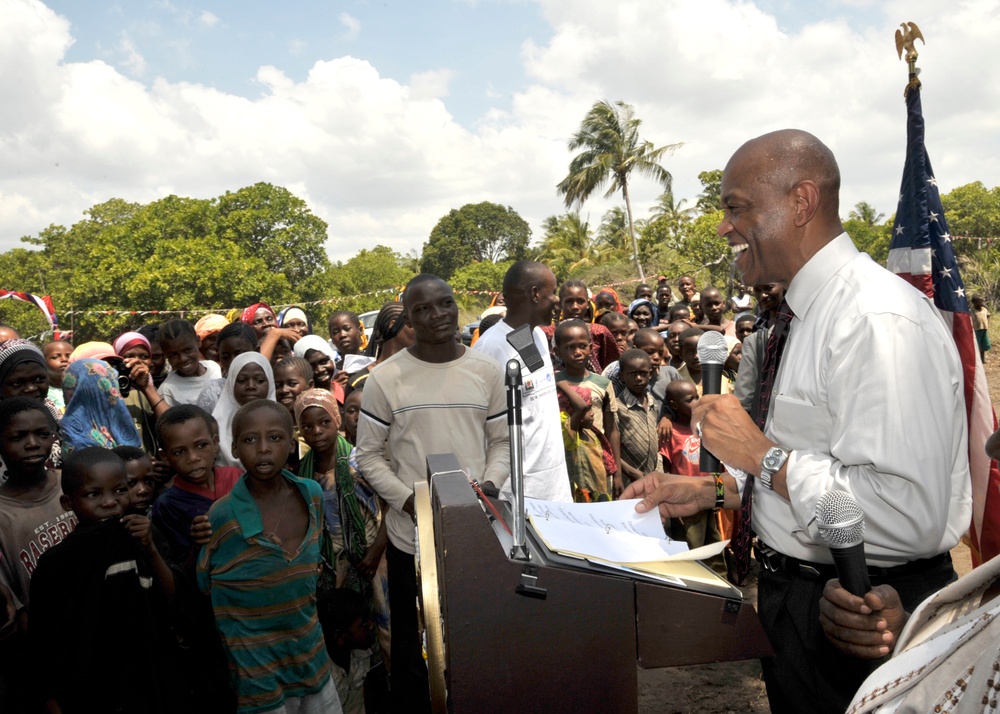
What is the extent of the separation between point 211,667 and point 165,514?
691mm

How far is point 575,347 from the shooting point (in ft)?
16.4

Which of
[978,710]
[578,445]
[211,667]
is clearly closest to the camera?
[978,710]

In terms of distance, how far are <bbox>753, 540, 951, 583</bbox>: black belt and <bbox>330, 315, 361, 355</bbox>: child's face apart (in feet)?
17.6

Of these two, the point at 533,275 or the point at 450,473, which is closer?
the point at 450,473

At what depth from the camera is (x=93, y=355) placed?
Result: 4.99 m

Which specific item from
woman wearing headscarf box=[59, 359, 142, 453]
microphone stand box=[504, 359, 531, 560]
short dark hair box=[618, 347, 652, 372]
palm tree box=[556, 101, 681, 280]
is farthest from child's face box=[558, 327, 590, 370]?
palm tree box=[556, 101, 681, 280]

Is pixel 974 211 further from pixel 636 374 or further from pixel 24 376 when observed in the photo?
pixel 24 376

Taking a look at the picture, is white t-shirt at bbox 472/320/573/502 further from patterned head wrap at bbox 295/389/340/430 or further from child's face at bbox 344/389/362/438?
child's face at bbox 344/389/362/438

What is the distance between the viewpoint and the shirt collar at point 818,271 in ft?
6.17

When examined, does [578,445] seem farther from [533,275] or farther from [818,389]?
[818,389]

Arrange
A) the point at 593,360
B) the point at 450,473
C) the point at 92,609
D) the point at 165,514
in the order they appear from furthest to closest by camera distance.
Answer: the point at 593,360 < the point at 165,514 < the point at 92,609 < the point at 450,473

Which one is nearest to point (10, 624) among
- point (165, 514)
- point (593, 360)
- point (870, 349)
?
point (165, 514)

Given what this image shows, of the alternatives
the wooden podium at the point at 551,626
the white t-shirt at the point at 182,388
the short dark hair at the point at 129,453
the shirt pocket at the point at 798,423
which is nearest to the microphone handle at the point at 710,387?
the shirt pocket at the point at 798,423

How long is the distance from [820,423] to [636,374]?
11.7 ft
